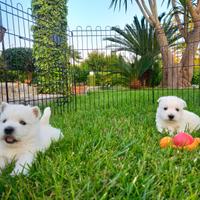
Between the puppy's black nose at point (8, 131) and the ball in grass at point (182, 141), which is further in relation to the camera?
the ball in grass at point (182, 141)

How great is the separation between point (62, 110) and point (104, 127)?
6.55 feet

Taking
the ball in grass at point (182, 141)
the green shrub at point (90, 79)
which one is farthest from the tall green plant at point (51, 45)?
the ball in grass at point (182, 141)

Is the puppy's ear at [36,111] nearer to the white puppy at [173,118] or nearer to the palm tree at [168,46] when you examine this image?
the white puppy at [173,118]

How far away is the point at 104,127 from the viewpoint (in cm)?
325

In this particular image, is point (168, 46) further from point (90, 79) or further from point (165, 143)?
point (165, 143)

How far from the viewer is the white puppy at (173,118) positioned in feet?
9.80

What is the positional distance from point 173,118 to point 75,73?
4029mm

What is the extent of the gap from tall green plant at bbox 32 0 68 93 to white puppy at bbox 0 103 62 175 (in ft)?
8.86

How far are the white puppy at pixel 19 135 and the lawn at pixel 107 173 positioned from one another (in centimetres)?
7

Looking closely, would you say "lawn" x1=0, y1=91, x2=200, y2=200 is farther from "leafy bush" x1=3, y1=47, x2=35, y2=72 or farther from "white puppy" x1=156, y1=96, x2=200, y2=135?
"leafy bush" x1=3, y1=47, x2=35, y2=72

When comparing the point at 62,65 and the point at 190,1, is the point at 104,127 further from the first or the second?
the point at 190,1

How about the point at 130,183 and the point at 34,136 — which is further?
the point at 34,136

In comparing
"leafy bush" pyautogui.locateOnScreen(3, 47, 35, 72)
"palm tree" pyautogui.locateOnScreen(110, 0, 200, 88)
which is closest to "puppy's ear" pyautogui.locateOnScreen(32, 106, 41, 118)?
"leafy bush" pyautogui.locateOnScreen(3, 47, 35, 72)

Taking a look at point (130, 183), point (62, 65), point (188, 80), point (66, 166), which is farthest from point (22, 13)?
point (188, 80)
